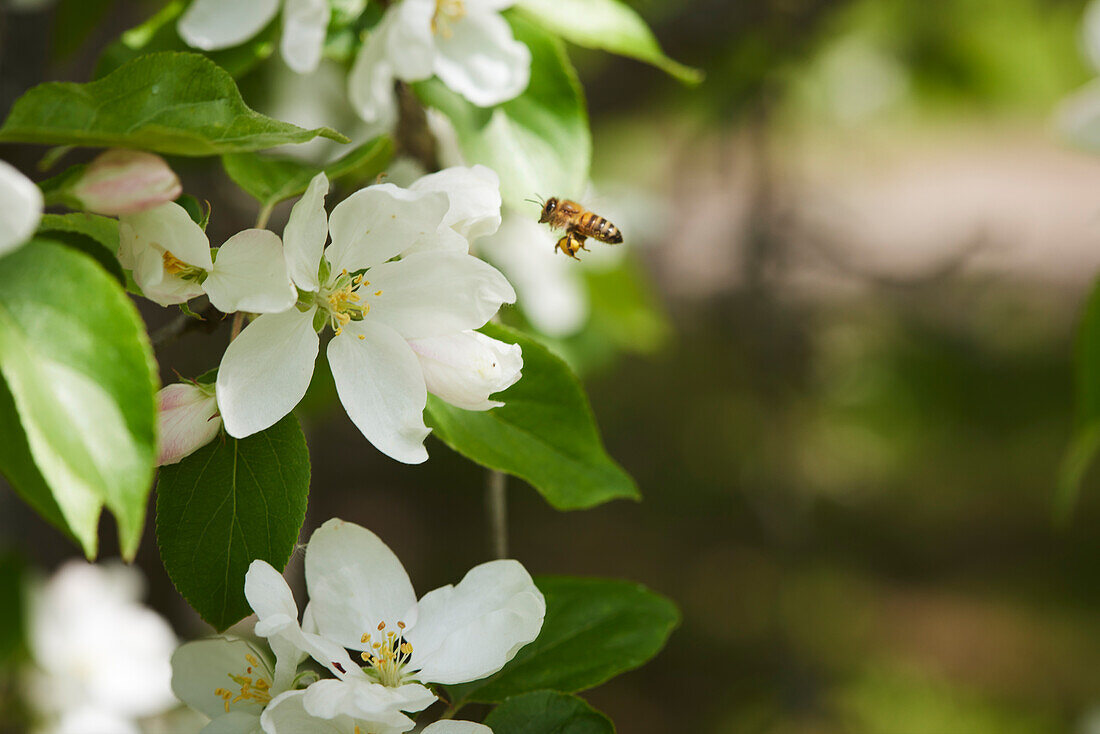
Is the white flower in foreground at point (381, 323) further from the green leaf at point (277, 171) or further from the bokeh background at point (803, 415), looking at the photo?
the bokeh background at point (803, 415)

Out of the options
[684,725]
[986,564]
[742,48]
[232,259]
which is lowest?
[684,725]

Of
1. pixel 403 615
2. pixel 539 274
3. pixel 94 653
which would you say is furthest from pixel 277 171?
pixel 94 653

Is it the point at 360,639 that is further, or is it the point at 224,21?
the point at 224,21

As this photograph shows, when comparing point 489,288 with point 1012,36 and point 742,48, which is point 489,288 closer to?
point 742,48

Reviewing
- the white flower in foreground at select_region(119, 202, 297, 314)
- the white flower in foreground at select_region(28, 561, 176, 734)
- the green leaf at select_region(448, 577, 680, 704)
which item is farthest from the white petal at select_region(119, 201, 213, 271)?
the white flower in foreground at select_region(28, 561, 176, 734)

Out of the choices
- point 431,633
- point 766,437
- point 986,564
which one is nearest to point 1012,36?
point 766,437

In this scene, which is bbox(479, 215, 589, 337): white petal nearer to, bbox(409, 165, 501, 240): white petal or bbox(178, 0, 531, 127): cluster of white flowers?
bbox(178, 0, 531, 127): cluster of white flowers

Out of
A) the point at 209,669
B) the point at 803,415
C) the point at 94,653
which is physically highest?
the point at 209,669

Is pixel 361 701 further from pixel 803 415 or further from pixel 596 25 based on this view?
pixel 803 415
